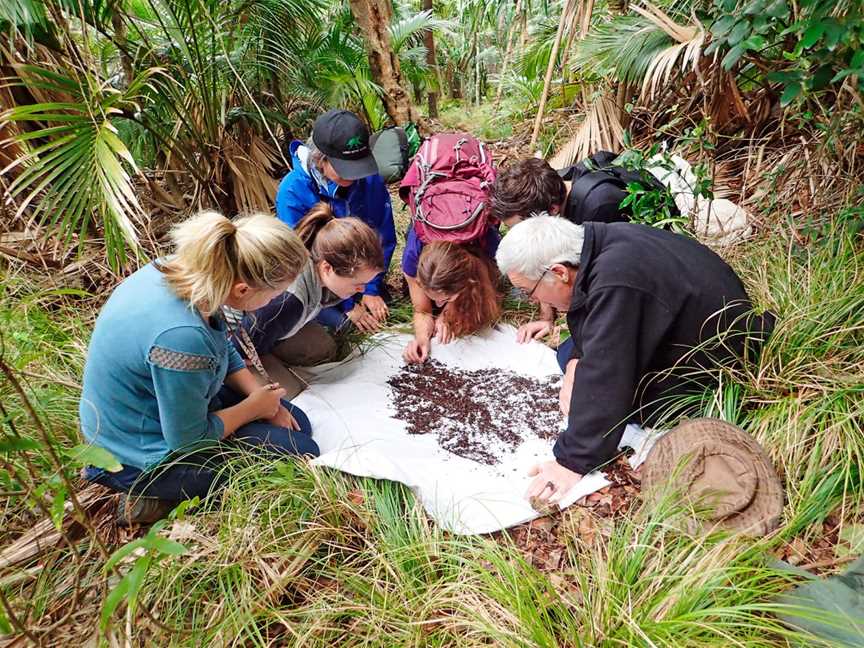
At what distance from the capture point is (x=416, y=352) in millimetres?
3105

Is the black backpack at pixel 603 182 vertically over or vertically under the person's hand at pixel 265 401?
over

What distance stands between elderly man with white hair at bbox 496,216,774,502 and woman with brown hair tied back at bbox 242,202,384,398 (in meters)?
0.76

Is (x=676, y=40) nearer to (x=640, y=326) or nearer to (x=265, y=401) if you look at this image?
(x=640, y=326)

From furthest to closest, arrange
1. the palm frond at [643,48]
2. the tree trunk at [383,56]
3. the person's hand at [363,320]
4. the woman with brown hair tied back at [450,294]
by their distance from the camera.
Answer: the tree trunk at [383,56] → the person's hand at [363,320] → the palm frond at [643,48] → the woman with brown hair tied back at [450,294]

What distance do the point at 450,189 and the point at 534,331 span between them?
3.27ft

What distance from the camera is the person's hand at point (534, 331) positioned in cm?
311

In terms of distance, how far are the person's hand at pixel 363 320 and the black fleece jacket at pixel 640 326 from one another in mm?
1544

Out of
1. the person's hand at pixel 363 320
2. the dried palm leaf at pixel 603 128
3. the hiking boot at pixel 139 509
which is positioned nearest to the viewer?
the hiking boot at pixel 139 509

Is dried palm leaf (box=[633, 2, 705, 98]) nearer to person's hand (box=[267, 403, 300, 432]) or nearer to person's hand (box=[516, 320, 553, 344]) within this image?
person's hand (box=[516, 320, 553, 344])

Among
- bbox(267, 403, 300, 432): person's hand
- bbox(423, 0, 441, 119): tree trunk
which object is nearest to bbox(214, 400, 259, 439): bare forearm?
bbox(267, 403, 300, 432): person's hand

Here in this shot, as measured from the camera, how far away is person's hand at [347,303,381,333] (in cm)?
→ 331

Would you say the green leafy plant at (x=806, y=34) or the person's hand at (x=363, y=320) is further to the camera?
the person's hand at (x=363, y=320)

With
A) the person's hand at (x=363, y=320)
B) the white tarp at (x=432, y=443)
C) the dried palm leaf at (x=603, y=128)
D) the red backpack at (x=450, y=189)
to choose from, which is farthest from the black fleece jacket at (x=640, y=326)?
the dried palm leaf at (x=603, y=128)

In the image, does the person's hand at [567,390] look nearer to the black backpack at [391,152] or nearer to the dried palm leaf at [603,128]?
the black backpack at [391,152]
